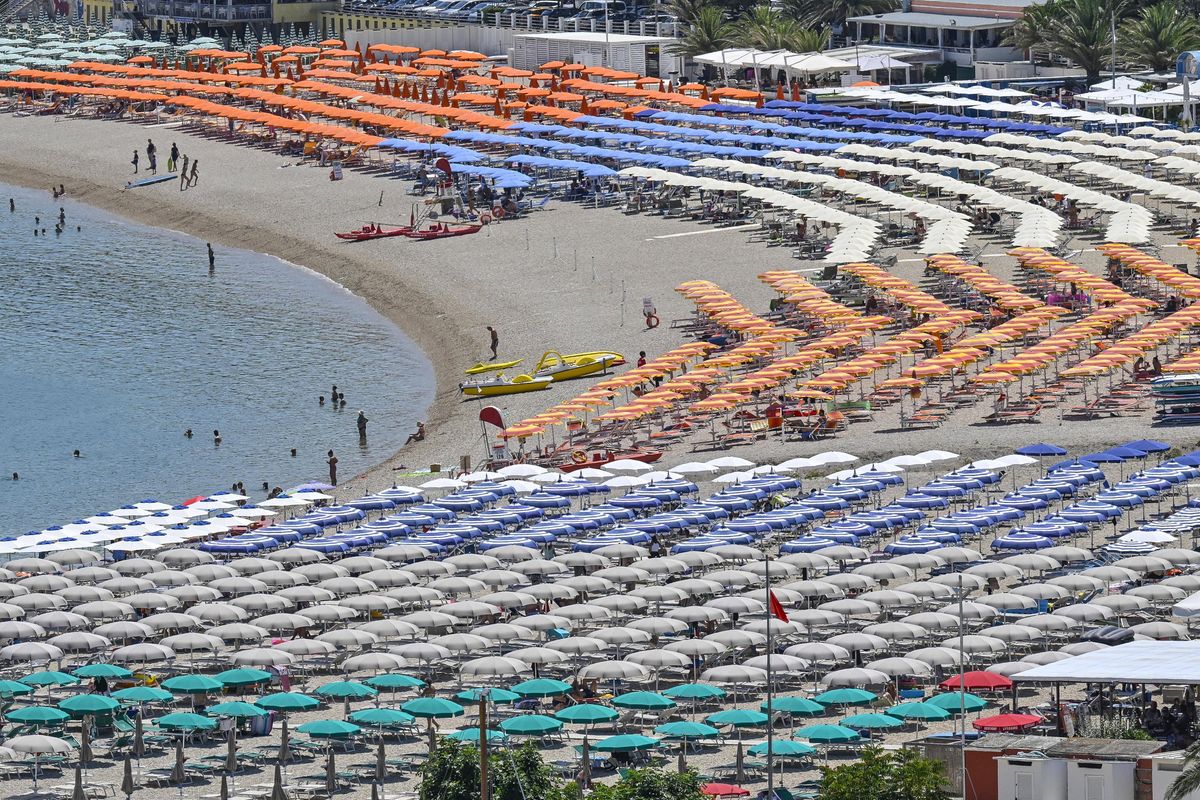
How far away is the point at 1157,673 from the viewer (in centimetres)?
3691

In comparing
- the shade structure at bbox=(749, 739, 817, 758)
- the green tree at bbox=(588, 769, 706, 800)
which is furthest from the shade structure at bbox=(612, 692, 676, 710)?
the green tree at bbox=(588, 769, 706, 800)

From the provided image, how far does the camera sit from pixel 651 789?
1470 inches

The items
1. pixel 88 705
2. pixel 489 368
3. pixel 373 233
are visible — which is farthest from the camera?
pixel 373 233

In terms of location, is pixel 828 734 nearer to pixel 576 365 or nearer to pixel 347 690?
pixel 347 690

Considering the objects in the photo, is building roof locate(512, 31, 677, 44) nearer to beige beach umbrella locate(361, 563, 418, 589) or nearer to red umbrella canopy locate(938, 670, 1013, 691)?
beige beach umbrella locate(361, 563, 418, 589)

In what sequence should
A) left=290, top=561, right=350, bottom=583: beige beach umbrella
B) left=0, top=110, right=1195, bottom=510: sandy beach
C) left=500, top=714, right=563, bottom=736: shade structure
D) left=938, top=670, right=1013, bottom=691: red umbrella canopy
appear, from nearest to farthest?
1. left=500, top=714, right=563, bottom=736: shade structure
2. left=938, top=670, right=1013, bottom=691: red umbrella canopy
3. left=290, top=561, right=350, bottom=583: beige beach umbrella
4. left=0, top=110, right=1195, bottom=510: sandy beach

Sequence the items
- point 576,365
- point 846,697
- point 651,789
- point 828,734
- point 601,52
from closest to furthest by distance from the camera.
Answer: point 651,789, point 828,734, point 846,697, point 576,365, point 601,52

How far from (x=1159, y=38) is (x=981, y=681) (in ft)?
271

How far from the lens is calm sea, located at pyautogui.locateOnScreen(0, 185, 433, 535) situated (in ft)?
251

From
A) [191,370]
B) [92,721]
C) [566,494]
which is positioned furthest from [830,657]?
[191,370]

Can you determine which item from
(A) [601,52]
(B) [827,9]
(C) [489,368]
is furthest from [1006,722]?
(A) [601,52]

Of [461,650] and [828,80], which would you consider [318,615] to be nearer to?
[461,650]

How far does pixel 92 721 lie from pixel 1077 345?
36.9m

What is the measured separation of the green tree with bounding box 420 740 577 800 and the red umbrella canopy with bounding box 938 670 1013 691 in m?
9.15
